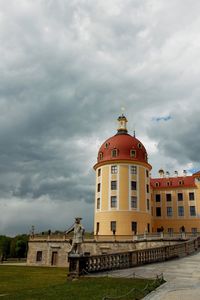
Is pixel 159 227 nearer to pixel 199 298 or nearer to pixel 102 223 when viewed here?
pixel 102 223

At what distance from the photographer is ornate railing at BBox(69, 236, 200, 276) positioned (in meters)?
14.2

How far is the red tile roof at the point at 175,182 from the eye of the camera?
176 ft

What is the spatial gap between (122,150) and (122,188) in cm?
574

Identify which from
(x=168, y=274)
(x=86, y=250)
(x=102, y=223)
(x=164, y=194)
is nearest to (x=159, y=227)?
(x=164, y=194)

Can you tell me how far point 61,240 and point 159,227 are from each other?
1901 cm

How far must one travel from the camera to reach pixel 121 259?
1681 cm

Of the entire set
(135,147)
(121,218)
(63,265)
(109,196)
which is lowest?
(63,265)

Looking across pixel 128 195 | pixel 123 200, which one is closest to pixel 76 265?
A: pixel 123 200

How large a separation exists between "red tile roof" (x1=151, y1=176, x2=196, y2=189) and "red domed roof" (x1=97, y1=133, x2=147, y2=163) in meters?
11.0

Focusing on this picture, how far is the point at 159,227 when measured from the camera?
53344 mm

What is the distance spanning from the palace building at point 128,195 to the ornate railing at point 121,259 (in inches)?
749

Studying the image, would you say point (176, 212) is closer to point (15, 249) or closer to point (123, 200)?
point (123, 200)

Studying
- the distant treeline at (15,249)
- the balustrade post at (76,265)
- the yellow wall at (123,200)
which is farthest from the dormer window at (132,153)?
the distant treeline at (15,249)

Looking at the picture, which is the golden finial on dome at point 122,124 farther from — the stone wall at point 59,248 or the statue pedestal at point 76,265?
the statue pedestal at point 76,265
